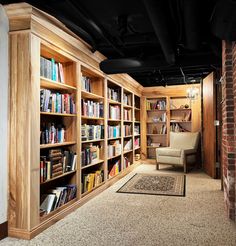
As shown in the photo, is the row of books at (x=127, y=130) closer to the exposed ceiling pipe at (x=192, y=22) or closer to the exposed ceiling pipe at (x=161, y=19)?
the exposed ceiling pipe at (x=161, y=19)

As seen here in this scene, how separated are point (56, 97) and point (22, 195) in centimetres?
115

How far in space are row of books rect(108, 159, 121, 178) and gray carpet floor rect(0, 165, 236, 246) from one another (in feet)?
2.66

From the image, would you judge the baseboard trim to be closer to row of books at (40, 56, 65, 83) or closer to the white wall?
the white wall

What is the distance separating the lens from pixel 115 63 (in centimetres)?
383

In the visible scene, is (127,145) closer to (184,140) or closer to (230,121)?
(184,140)

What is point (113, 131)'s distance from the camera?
4.56 meters

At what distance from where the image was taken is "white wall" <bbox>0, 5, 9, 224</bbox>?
86.5 inches

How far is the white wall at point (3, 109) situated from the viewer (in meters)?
2.20

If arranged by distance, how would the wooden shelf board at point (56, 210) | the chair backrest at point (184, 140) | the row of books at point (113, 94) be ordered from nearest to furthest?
the wooden shelf board at point (56, 210) → the row of books at point (113, 94) → the chair backrest at point (184, 140)

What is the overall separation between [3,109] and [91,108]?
157cm

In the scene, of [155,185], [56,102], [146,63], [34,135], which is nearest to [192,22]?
[146,63]

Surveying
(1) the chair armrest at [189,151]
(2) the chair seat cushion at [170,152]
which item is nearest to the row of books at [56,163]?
(2) the chair seat cushion at [170,152]

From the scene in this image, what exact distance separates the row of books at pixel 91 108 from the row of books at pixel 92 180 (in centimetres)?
91

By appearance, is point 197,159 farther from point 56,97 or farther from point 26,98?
point 26,98
